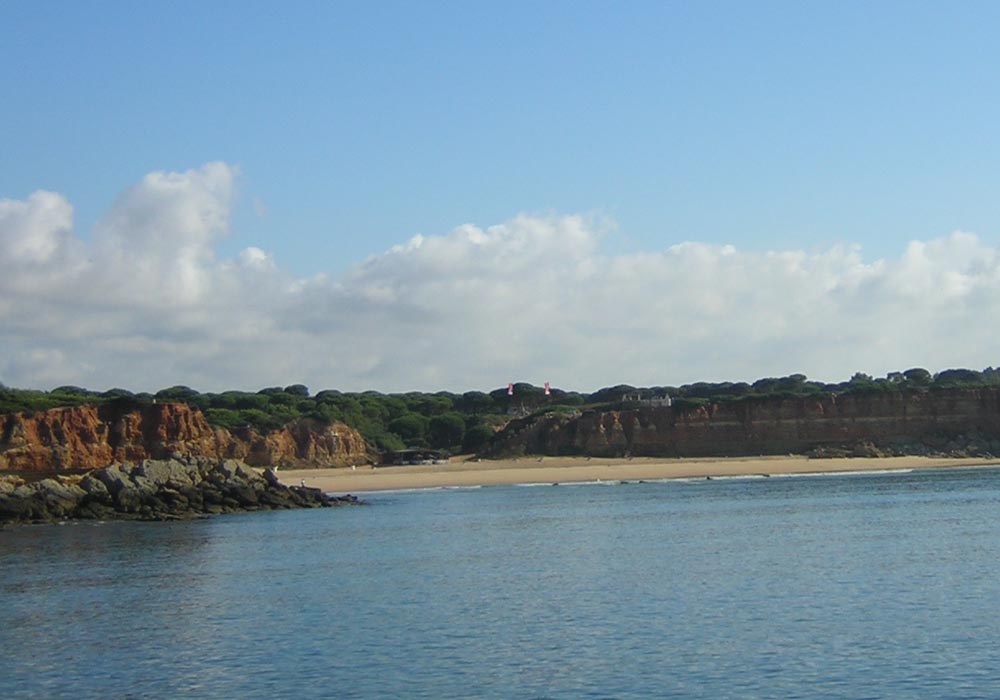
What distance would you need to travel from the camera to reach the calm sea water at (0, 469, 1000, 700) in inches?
786

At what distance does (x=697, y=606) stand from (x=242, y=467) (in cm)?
4835

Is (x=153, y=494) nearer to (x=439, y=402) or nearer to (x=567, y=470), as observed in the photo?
(x=567, y=470)

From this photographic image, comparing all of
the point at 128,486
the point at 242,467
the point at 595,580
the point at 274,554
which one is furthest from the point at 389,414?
the point at 595,580

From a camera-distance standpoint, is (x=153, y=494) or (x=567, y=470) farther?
(x=567, y=470)

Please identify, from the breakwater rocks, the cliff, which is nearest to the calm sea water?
the breakwater rocks

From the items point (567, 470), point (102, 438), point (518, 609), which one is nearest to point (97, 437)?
point (102, 438)

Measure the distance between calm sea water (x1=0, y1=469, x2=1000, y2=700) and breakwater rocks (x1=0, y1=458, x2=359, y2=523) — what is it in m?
7.31

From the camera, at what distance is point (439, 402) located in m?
150

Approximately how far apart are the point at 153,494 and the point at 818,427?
66116mm

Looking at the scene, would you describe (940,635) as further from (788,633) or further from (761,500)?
(761,500)

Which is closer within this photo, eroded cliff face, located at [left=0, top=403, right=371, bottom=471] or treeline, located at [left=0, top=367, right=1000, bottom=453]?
eroded cliff face, located at [left=0, top=403, right=371, bottom=471]

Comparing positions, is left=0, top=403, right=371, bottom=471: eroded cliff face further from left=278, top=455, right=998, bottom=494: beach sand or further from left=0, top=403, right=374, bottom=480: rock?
left=278, top=455, right=998, bottom=494: beach sand

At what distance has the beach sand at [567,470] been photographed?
89.2 meters

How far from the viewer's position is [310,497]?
2741 inches
